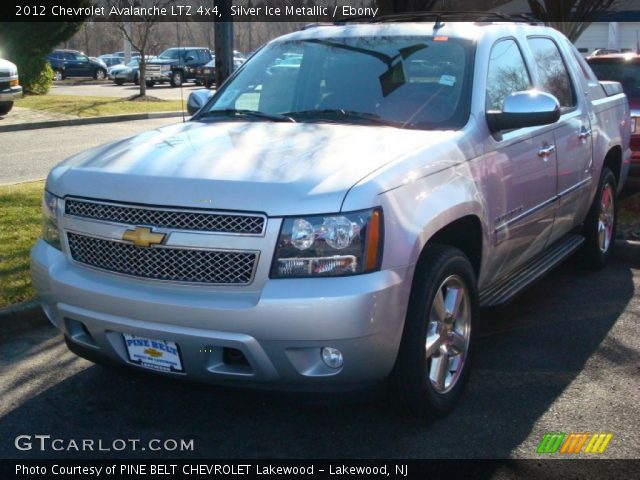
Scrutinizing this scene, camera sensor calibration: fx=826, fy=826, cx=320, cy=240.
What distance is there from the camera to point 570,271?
6.72 metres

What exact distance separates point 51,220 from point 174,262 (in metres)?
0.88

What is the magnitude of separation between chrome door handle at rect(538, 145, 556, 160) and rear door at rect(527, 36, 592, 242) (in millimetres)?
127

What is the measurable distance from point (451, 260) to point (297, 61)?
6.48 ft

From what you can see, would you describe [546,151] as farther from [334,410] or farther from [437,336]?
Answer: [334,410]

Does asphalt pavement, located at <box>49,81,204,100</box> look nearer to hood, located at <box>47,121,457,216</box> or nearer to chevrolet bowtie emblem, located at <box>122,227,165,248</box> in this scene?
hood, located at <box>47,121,457,216</box>

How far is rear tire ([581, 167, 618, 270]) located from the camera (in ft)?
20.9

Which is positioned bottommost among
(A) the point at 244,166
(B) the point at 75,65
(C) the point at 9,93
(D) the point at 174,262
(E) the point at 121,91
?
(B) the point at 75,65

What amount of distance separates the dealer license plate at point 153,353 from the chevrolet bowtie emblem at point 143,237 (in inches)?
16.0

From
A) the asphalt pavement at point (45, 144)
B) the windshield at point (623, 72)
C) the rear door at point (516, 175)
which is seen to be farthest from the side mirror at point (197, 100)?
the windshield at point (623, 72)

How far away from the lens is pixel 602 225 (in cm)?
662

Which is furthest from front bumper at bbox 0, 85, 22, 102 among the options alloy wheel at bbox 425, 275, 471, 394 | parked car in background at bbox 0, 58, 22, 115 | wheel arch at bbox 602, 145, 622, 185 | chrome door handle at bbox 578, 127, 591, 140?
alloy wheel at bbox 425, 275, 471, 394

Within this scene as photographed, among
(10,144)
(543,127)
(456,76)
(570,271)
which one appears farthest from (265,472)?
(10,144)

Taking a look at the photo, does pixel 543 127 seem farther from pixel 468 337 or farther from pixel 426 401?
pixel 426 401

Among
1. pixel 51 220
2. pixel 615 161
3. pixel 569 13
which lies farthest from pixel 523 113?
pixel 569 13
